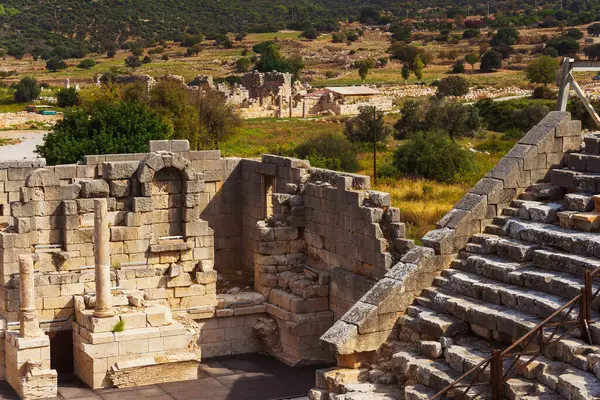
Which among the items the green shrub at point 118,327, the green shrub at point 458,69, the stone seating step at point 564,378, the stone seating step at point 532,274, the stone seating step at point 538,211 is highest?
the green shrub at point 458,69

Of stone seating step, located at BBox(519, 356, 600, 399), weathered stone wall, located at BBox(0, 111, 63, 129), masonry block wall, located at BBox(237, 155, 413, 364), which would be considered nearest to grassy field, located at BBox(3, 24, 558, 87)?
weathered stone wall, located at BBox(0, 111, 63, 129)

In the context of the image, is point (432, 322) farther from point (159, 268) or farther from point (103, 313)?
point (159, 268)

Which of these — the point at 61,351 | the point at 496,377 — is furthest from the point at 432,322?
the point at 61,351

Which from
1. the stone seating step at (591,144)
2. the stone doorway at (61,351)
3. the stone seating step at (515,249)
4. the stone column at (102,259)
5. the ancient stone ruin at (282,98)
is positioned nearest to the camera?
the stone seating step at (515,249)

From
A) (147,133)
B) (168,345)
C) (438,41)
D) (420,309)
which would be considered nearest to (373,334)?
(420,309)

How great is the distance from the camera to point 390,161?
34.2 m

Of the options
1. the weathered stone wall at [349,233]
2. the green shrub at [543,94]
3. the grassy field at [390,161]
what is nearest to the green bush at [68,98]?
the grassy field at [390,161]

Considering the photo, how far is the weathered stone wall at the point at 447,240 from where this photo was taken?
1330 centimetres

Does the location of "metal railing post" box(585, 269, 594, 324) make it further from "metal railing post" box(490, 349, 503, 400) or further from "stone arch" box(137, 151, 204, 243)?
"stone arch" box(137, 151, 204, 243)

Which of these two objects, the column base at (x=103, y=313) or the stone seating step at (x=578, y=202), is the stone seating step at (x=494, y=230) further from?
the column base at (x=103, y=313)

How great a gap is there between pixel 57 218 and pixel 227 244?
3.97m

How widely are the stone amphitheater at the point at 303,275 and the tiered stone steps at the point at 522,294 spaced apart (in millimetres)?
23

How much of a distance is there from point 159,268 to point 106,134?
10.8m

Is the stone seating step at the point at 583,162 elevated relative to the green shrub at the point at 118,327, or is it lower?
elevated
